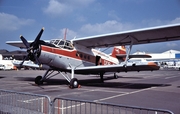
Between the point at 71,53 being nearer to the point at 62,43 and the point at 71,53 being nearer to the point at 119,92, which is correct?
the point at 62,43

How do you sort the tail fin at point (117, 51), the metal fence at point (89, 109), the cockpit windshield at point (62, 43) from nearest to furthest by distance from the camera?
the metal fence at point (89, 109), the cockpit windshield at point (62, 43), the tail fin at point (117, 51)

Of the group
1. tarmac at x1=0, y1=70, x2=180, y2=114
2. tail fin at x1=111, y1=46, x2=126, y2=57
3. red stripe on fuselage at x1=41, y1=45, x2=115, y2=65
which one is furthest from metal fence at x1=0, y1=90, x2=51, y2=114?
tail fin at x1=111, y1=46, x2=126, y2=57

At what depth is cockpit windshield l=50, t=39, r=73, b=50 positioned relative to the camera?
13172mm

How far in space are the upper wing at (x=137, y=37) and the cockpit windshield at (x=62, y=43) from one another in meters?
0.65

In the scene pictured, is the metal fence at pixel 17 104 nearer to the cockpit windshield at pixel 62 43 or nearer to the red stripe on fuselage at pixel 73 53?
the red stripe on fuselage at pixel 73 53

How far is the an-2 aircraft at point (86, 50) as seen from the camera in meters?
11.7

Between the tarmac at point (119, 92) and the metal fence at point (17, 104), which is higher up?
the metal fence at point (17, 104)

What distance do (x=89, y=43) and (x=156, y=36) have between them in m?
5.18

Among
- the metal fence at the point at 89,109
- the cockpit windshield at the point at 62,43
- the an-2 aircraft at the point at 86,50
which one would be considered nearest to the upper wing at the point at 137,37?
Result: the an-2 aircraft at the point at 86,50

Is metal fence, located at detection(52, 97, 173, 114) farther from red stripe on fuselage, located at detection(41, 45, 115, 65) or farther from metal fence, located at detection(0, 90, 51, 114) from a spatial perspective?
red stripe on fuselage, located at detection(41, 45, 115, 65)

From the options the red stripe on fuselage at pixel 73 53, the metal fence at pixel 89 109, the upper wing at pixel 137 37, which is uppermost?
the upper wing at pixel 137 37

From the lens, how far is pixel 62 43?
43.9 feet

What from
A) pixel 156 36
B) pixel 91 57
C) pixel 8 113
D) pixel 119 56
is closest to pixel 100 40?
pixel 91 57

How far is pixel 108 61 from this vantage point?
18047 millimetres
